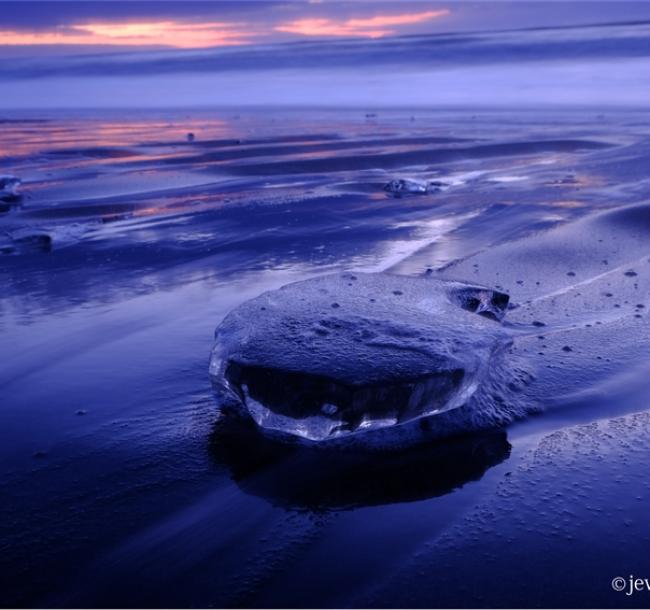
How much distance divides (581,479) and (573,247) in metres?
3.09

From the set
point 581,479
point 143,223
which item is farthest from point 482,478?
point 143,223

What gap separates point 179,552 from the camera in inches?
75.4

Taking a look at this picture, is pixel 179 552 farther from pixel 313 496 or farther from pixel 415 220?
pixel 415 220

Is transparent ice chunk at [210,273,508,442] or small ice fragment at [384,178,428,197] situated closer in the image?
transparent ice chunk at [210,273,508,442]

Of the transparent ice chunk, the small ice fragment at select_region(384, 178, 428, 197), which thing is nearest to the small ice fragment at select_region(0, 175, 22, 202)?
the small ice fragment at select_region(384, 178, 428, 197)

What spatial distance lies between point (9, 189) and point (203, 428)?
6474 millimetres

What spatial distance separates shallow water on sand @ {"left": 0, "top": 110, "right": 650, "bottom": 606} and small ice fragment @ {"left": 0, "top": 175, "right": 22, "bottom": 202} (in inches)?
13.3

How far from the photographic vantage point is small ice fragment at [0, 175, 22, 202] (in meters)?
7.51

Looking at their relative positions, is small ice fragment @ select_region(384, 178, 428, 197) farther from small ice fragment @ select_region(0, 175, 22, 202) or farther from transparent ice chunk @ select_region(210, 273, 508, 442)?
transparent ice chunk @ select_region(210, 273, 508, 442)

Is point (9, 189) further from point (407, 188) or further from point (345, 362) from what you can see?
point (345, 362)

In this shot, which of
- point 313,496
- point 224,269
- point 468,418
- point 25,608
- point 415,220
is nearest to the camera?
point 25,608

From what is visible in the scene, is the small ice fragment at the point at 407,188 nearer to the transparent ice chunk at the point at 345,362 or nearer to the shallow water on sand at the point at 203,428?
the shallow water on sand at the point at 203,428

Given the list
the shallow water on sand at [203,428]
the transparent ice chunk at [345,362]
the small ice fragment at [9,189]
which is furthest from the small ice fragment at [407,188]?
the transparent ice chunk at [345,362]

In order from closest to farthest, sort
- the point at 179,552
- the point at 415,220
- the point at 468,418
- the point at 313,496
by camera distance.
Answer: the point at 179,552, the point at 313,496, the point at 468,418, the point at 415,220
